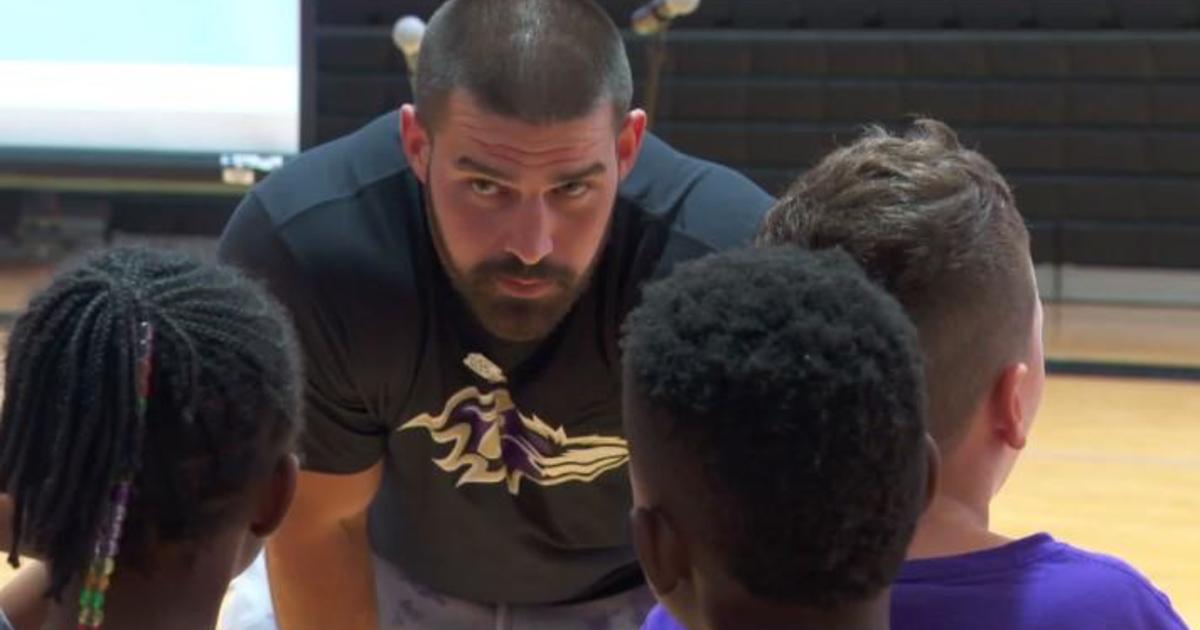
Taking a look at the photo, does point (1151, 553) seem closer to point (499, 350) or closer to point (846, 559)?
point (499, 350)

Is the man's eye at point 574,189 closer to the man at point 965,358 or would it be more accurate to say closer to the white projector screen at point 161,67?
the man at point 965,358

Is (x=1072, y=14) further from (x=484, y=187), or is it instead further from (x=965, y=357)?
(x=965, y=357)

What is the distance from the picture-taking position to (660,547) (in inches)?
37.9

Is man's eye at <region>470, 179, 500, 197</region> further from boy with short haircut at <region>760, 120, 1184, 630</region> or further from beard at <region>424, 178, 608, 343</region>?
boy with short haircut at <region>760, 120, 1184, 630</region>

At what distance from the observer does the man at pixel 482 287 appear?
5.83 ft

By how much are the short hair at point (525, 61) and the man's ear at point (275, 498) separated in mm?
767

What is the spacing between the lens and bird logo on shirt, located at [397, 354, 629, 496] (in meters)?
1.91

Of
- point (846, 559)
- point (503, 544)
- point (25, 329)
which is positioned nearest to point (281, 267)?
point (503, 544)

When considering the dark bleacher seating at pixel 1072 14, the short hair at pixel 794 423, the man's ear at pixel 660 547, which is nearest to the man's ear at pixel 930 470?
the short hair at pixel 794 423

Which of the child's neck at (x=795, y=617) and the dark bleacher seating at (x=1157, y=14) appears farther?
the dark bleacher seating at (x=1157, y=14)

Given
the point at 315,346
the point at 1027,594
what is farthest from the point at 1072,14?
the point at 1027,594

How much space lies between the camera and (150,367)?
3.25 ft

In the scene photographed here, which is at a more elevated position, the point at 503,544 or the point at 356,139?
the point at 356,139

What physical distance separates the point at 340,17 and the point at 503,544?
5.18m
